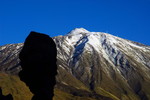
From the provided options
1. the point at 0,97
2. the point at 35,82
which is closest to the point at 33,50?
the point at 35,82

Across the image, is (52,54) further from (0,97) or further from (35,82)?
(0,97)

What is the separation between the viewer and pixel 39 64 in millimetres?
28859

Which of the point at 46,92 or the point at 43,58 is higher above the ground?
the point at 43,58

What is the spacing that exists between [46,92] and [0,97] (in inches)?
166

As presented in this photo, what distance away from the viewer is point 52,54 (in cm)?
2906

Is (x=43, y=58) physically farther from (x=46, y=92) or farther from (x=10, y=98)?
(x=10, y=98)

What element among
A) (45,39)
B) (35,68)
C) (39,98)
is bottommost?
(39,98)

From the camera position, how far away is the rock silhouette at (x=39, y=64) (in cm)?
2839

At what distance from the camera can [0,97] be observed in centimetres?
2961

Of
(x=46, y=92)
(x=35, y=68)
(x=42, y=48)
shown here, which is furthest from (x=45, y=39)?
(x=46, y=92)

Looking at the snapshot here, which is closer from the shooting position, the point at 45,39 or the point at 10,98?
the point at 45,39

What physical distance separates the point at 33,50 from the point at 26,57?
1.07 metres

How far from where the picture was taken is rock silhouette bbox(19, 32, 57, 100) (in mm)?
28391

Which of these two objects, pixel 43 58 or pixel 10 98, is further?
pixel 10 98
